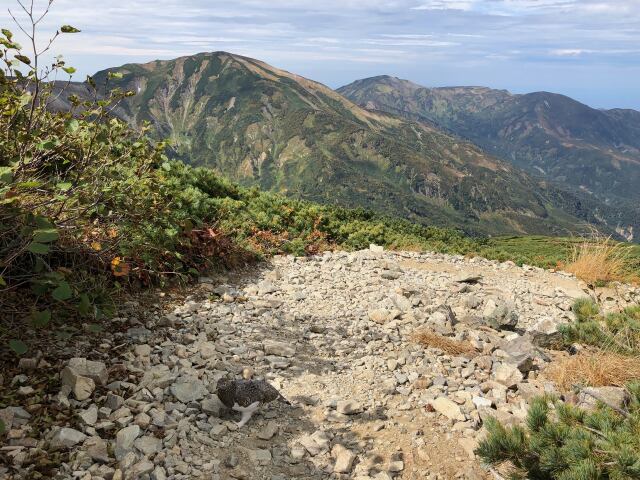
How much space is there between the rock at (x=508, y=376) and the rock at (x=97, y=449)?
536 centimetres

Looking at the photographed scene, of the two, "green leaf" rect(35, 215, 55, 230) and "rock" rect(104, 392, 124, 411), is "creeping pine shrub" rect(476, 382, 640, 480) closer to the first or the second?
"rock" rect(104, 392, 124, 411)

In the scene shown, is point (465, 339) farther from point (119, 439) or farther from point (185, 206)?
point (185, 206)

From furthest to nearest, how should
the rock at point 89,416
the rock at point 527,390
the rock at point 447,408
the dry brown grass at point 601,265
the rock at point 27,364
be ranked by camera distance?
1. the dry brown grass at point 601,265
2. the rock at point 527,390
3. the rock at point 447,408
4. the rock at point 27,364
5. the rock at point 89,416

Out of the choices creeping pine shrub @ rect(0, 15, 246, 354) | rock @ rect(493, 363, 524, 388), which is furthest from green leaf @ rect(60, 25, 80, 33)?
rock @ rect(493, 363, 524, 388)

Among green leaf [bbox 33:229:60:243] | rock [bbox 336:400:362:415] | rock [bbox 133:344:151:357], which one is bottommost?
rock [bbox 336:400:362:415]

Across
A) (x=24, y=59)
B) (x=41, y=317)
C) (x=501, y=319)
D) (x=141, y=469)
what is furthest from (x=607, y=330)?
(x=24, y=59)

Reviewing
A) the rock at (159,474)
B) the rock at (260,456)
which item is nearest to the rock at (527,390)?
the rock at (260,456)

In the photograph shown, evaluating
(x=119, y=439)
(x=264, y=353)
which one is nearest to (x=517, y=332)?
(x=264, y=353)

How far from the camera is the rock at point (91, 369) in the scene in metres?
5.30

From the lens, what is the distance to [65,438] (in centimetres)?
444

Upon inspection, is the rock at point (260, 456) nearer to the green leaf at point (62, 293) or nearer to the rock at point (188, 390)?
the rock at point (188, 390)

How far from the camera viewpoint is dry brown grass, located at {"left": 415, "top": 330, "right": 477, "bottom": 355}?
7.92 meters

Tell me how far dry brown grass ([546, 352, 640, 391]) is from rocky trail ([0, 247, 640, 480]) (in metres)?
0.29

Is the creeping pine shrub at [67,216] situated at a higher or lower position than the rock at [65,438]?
higher
